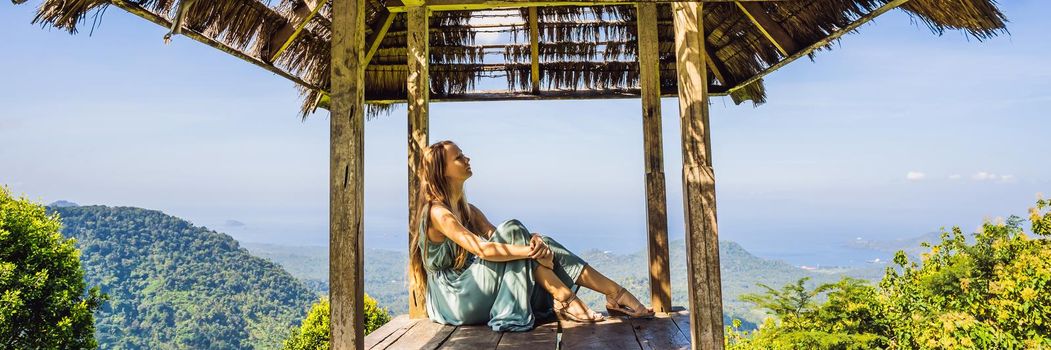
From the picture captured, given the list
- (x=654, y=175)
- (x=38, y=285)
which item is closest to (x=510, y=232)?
(x=654, y=175)

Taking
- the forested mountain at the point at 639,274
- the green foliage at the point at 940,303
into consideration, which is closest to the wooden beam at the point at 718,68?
the green foliage at the point at 940,303

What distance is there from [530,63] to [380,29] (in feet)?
4.73

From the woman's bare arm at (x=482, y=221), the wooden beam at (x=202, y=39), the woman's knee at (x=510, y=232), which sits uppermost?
the wooden beam at (x=202, y=39)

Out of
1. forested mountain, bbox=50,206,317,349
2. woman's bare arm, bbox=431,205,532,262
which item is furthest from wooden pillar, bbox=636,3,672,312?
forested mountain, bbox=50,206,317,349

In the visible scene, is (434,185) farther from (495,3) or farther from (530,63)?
(530,63)

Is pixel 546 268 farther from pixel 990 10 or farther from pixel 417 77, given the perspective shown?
pixel 990 10

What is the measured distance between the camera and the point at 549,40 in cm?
588

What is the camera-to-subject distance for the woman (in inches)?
136

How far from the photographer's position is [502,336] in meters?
3.41

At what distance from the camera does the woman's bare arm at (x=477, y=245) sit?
3.41 meters

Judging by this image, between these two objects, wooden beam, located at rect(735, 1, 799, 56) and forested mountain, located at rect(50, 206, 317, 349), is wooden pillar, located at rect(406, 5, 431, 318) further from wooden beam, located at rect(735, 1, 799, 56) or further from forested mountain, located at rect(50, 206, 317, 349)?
forested mountain, located at rect(50, 206, 317, 349)

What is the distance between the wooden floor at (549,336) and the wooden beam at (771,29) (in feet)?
5.89

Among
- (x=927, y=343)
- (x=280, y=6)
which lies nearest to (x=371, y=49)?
(x=280, y=6)

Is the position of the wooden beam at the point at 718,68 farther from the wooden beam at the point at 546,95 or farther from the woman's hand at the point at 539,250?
the woman's hand at the point at 539,250
